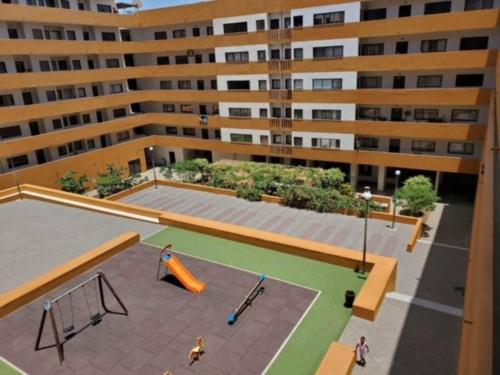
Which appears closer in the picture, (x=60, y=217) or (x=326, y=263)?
(x=326, y=263)

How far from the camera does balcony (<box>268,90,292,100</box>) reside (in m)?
36.9

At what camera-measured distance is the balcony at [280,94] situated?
3688cm

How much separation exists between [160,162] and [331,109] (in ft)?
78.3

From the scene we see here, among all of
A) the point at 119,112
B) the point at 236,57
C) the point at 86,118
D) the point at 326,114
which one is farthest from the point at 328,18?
the point at 86,118

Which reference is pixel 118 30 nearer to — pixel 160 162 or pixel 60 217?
pixel 160 162

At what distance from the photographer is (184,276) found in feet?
54.5

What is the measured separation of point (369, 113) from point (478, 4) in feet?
37.1

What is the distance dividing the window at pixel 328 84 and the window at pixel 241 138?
8.66 metres

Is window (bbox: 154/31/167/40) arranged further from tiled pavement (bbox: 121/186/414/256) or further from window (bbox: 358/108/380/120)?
window (bbox: 358/108/380/120)

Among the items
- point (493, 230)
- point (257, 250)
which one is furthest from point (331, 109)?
point (493, 230)

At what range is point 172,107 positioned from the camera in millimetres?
46469

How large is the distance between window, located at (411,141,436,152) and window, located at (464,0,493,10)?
10597mm

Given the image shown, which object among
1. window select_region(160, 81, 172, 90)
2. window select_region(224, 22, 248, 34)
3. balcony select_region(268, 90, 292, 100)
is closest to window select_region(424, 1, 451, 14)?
balcony select_region(268, 90, 292, 100)

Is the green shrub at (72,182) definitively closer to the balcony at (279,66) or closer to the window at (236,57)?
the window at (236,57)
